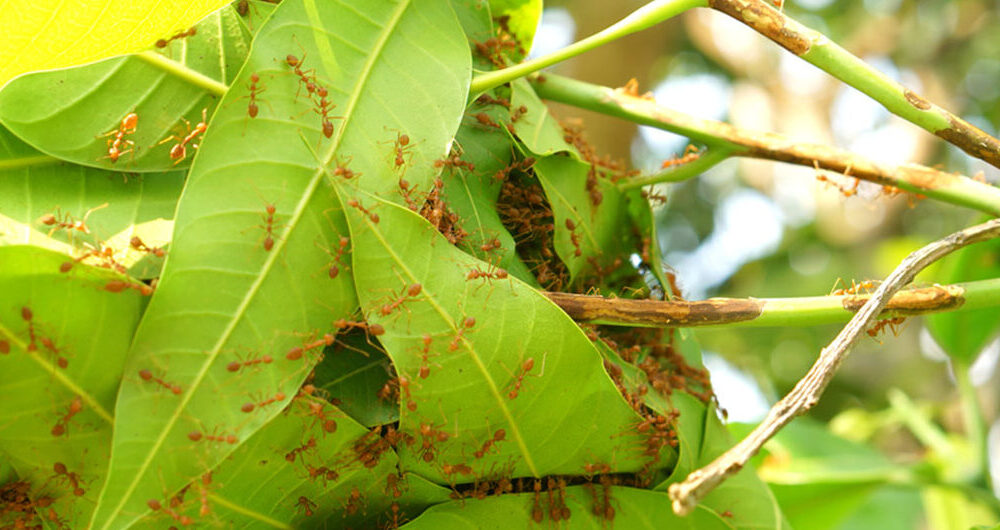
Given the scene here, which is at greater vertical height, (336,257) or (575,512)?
(336,257)

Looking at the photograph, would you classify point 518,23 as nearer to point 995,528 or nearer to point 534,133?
point 534,133

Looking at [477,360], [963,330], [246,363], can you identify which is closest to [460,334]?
[477,360]

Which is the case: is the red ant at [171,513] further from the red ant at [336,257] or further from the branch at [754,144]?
the branch at [754,144]

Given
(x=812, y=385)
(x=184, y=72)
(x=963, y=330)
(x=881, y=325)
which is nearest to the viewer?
(x=812, y=385)

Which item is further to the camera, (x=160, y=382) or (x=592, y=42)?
(x=592, y=42)

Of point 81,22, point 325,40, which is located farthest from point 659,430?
point 81,22

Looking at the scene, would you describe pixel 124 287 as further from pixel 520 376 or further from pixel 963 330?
pixel 963 330
